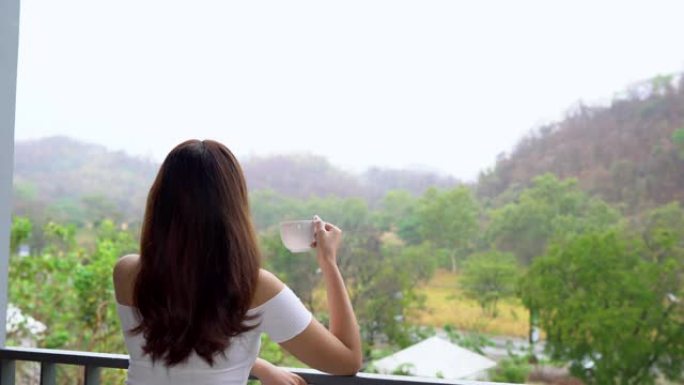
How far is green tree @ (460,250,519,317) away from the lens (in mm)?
6531

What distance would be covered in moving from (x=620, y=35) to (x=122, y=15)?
4.20 m

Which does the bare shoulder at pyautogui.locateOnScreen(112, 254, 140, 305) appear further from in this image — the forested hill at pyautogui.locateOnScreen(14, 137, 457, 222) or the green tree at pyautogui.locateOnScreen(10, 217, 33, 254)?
the forested hill at pyautogui.locateOnScreen(14, 137, 457, 222)

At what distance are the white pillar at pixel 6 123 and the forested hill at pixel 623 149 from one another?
5.04 m

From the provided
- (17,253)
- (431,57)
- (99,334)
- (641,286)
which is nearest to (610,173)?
(641,286)

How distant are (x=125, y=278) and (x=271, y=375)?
→ 32 cm

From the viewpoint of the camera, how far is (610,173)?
6.36m

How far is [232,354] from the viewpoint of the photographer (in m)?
1.25

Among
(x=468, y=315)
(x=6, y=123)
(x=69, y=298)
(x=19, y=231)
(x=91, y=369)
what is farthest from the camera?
(x=468, y=315)

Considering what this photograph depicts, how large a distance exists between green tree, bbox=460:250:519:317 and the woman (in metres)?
5.40

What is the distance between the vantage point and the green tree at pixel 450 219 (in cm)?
674

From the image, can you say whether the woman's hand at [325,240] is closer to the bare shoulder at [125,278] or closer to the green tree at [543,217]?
the bare shoulder at [125,278]

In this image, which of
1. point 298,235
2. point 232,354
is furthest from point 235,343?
point 298,235

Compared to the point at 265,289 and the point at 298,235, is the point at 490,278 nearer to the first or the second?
the point at 298,235

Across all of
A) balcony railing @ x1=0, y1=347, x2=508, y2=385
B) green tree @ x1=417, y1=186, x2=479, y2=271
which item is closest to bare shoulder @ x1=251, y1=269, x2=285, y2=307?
balcony railing @ x1=0, y1=347, x2=508, y2=385
